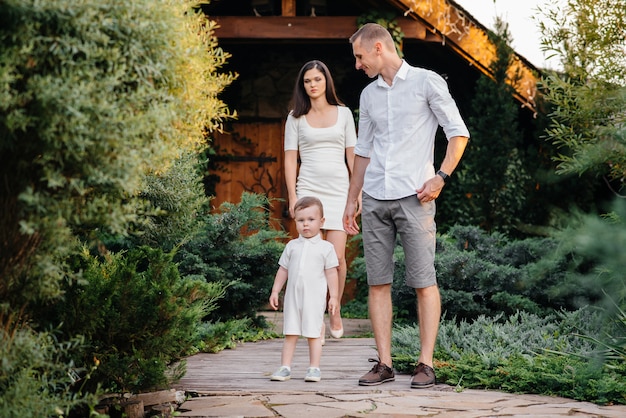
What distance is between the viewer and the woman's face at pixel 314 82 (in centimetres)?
564

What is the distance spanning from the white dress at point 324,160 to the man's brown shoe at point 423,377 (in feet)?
5.51

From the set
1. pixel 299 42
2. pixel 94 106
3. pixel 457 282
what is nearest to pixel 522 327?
pixel 457 282

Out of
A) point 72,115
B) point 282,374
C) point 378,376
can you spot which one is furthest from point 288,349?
point 72,115

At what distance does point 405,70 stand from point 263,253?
9.73 feet

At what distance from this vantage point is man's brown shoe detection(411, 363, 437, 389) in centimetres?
418

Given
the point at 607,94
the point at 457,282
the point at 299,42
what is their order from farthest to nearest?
the point at 299,42
the point at 457,282
the point at 607,94

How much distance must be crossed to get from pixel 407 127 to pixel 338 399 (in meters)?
1.44

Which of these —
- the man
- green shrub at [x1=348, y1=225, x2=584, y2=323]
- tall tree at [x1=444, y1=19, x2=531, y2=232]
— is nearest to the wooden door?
tall tree at [x1=444, y1=19, x2=531, y2=232]

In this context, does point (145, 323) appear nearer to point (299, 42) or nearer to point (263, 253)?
point (263, 253)

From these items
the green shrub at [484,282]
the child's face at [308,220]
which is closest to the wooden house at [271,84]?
the green shrub at [484,282]

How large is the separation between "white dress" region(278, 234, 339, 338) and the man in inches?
11.8

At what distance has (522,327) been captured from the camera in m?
5.48

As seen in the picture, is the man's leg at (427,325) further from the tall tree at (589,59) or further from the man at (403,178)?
the tall tree at (589,59)

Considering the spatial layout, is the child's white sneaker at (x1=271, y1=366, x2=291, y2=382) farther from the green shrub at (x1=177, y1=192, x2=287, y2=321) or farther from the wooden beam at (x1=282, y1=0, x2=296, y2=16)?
the wooden beam at (x1=282, y1=0, x2=296, y2=16)
